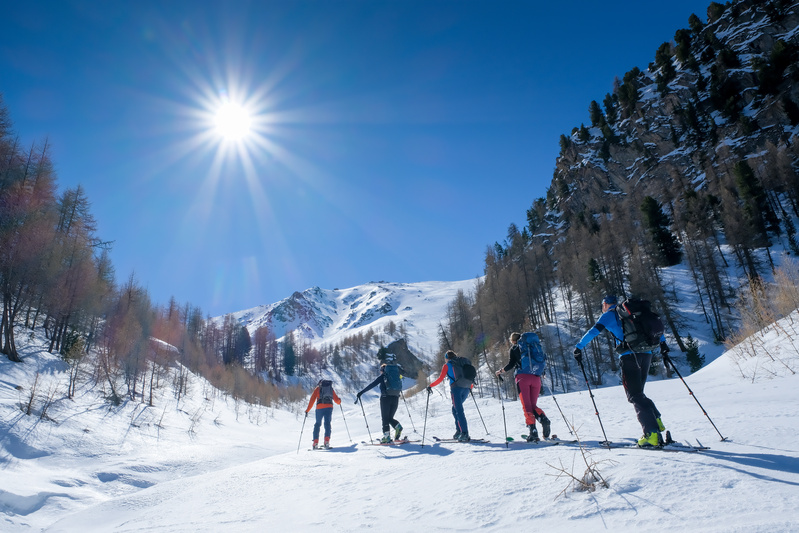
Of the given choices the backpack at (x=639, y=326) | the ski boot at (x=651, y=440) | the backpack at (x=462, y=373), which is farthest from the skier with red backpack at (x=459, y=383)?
the ski boot at (x=651, y=440)

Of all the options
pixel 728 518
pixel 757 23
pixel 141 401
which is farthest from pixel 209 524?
pixel 757 23

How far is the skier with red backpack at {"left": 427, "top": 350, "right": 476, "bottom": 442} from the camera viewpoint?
725 cm

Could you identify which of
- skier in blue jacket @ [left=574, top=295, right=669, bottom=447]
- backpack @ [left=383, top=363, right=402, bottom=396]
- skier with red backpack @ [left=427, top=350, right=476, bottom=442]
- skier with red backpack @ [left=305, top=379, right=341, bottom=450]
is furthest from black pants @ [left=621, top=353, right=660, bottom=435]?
skier with red backpack @ [left=305, top=379, right=341, bottom=450]

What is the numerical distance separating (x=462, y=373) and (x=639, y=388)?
3.59 meters

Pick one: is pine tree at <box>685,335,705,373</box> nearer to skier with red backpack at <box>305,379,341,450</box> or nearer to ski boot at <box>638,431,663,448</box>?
skier with red backpack at <box>305,379,341,450</box>

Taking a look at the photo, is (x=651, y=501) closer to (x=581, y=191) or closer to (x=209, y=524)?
(x=209, y=524)

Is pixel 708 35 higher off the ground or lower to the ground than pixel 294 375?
higher

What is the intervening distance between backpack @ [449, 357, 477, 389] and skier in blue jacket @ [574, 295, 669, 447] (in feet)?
8.75

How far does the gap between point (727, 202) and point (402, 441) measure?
155 feet

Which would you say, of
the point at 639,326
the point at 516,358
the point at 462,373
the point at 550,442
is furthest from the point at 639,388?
the point at 462,373

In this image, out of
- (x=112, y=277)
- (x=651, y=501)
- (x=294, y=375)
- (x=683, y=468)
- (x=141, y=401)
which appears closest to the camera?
(x=651, y=501)

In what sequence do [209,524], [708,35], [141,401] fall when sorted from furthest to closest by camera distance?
[708,35] < [141,401] < [209,524]

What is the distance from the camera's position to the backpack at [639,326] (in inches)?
177

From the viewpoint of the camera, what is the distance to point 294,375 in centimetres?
7800
